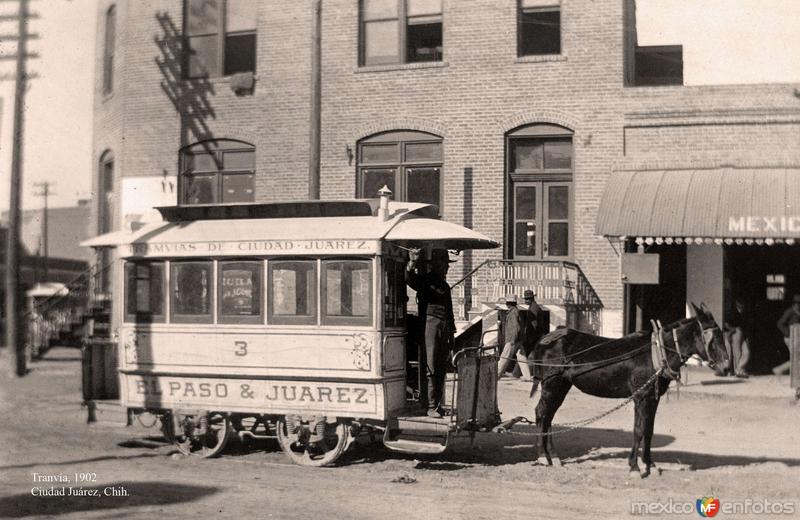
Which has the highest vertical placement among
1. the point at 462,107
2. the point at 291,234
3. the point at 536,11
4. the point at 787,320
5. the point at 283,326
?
the point at 536,11

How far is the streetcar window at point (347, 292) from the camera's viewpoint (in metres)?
10.0

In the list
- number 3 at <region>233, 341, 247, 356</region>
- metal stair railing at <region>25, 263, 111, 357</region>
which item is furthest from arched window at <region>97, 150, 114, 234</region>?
number 3 at <region>233, 341, 247, 356</region>

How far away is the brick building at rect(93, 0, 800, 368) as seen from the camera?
17.7 meters

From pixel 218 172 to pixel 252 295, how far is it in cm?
1100

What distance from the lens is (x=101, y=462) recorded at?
1049 centimetres

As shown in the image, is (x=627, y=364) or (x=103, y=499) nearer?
(x=103, y=499)

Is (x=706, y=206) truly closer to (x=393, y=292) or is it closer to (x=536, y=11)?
(x=536, y=11)

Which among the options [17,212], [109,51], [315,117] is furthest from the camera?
[109,51]

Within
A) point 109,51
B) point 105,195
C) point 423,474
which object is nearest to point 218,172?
point 105,195

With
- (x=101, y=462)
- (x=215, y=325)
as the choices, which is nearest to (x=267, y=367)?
(x=215, y=325)

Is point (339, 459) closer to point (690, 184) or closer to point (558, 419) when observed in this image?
point (558, 419)

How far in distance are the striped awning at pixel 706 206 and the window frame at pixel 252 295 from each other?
880 cm

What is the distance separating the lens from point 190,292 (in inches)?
424

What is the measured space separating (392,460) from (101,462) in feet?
11.7
